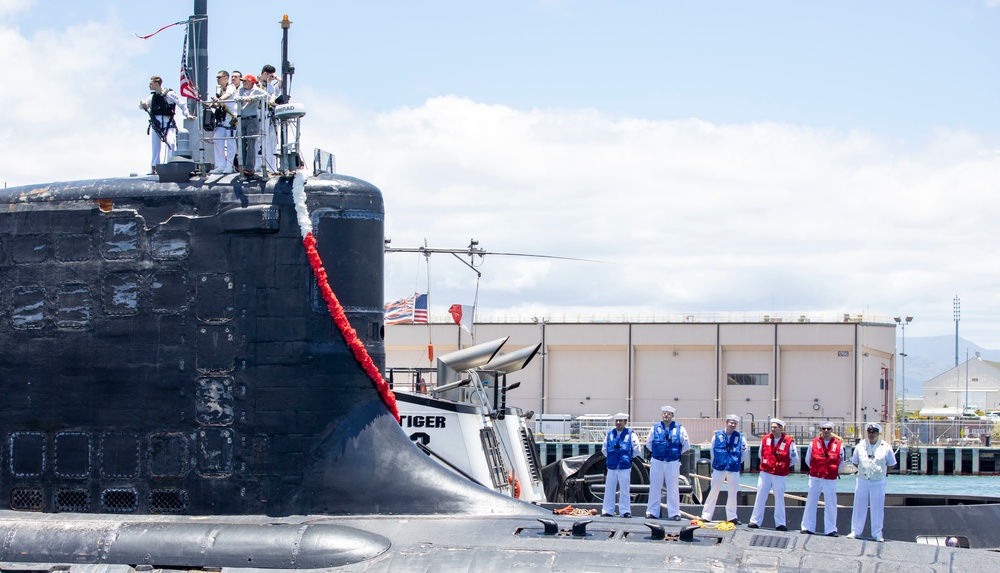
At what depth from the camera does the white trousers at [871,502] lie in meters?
12.7

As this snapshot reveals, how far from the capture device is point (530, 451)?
77.3ft

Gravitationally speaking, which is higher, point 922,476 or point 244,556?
point 244,556

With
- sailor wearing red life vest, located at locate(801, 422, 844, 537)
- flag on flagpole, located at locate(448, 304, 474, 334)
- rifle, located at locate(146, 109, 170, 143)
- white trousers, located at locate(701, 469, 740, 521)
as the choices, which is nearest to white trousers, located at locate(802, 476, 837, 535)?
sailor wearing red life vest, located at locate(801, 422, 844, 537)

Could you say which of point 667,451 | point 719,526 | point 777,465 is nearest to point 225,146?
point 667,451

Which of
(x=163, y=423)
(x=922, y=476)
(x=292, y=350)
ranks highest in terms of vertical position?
(x=292, y=350)

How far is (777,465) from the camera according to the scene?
1359cm

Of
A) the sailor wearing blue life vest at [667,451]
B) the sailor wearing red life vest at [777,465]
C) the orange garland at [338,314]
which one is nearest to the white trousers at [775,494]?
the sailor wearing red life vest at [777,465]

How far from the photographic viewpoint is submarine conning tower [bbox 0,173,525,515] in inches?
455

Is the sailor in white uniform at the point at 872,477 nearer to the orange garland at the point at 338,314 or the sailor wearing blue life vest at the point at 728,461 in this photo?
the sailor wearing blue life vest at the point at 728,461

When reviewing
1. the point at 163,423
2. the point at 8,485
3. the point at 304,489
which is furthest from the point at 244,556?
the point at 8,485

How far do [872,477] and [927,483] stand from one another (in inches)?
1527

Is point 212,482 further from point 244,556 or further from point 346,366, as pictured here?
point 346,366

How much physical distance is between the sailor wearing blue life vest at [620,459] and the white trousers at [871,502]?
108 inches

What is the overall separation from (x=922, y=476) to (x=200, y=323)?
47.4 m
